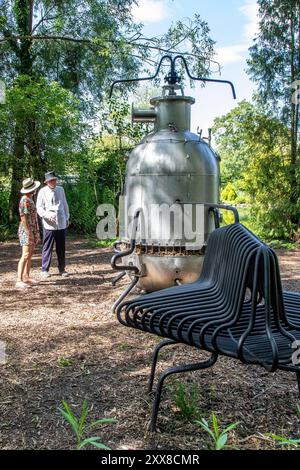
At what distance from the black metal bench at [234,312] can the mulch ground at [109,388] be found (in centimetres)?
23

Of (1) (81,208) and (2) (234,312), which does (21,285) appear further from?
(1) (81,208)

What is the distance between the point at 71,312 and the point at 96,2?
38.5ft

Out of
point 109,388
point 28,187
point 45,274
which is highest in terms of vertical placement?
point 28,187

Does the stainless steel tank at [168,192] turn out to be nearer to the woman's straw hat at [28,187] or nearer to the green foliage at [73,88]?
the woman's straw hat at [28,187]

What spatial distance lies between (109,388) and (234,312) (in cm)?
157

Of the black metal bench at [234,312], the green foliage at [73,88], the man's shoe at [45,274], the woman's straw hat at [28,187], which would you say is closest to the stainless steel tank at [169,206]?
the woman's straw hat at [28,187]

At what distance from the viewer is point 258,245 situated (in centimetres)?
241

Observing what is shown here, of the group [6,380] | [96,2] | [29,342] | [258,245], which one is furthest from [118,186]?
[258,245]

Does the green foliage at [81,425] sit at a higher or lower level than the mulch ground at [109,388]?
higher

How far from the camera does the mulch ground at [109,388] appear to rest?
282 centimetres

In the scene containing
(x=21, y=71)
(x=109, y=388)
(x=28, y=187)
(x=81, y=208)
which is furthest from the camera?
(x=81, y=208)

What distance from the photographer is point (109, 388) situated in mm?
3586

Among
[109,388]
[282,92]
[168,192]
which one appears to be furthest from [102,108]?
[109,388]
